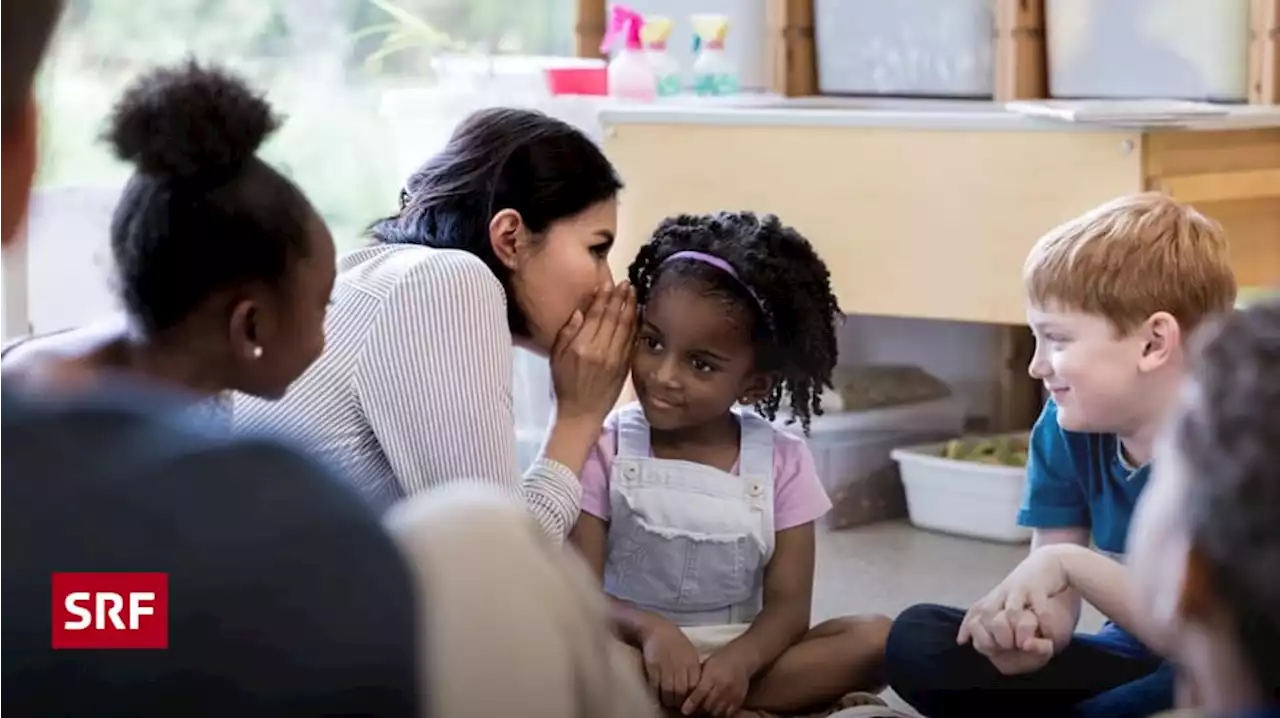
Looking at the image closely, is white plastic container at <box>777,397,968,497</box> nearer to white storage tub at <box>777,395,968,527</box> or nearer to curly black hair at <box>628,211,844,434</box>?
white storage tub at <box>777,395,968,527</box>

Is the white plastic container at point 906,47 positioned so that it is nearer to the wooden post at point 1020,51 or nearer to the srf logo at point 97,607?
the wooden post at point 1020,51

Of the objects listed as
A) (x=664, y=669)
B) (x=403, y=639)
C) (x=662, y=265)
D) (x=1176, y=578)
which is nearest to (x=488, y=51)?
(x=662, y=265)

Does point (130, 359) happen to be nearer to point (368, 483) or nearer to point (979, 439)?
point (368, 483)

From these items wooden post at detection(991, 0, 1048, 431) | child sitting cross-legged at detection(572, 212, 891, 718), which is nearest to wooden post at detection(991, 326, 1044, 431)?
wooden post at detection(991, 0, 1048, 431)

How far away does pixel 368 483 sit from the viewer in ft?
4.57

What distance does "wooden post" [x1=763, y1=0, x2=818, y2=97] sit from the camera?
2896 millimetres

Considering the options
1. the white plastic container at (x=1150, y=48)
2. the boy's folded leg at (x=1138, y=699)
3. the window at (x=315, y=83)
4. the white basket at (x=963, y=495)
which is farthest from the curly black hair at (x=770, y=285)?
the window at (x=315, y=83)

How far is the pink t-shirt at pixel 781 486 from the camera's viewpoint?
1.63m

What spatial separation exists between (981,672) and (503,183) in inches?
23.7

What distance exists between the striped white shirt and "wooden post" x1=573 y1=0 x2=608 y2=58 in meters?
1.74

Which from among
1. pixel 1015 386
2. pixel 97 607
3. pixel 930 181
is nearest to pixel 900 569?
pixel 930 181

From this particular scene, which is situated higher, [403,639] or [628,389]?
[403,639]

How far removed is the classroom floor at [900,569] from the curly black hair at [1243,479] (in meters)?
1.41

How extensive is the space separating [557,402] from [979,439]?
1271 mm
